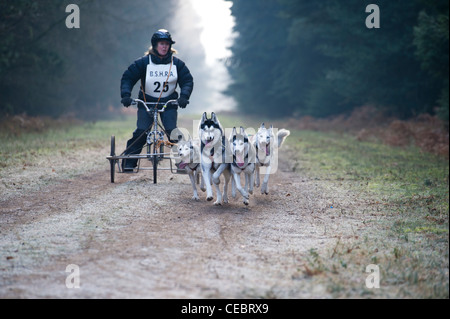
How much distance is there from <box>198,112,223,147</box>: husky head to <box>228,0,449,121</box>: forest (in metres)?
10.9

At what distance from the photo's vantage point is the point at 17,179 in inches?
415

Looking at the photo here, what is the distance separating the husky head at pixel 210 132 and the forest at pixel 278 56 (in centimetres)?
1092

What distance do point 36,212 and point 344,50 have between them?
74.5 ft

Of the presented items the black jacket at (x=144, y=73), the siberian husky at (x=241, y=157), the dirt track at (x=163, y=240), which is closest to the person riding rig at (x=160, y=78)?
the black jacket at (x=144, y=73)

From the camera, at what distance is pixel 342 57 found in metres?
31.1

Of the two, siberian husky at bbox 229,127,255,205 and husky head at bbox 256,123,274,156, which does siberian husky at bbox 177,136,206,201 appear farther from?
husky head at bbox 256,123,274,156

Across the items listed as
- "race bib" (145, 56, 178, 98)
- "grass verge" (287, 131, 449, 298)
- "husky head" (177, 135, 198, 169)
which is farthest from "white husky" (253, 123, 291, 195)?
"race bib" (145, 56, 178, 98)

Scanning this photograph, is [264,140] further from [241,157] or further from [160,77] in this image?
[160,77]

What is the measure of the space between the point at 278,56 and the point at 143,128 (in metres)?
33.0

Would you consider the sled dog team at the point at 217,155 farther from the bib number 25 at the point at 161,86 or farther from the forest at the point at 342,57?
the forest at the point at 342,57

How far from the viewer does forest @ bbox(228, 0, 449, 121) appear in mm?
18953

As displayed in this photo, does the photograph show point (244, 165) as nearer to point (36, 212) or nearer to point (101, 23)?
point (36, 212)

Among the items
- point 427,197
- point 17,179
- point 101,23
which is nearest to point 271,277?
point 427,197
